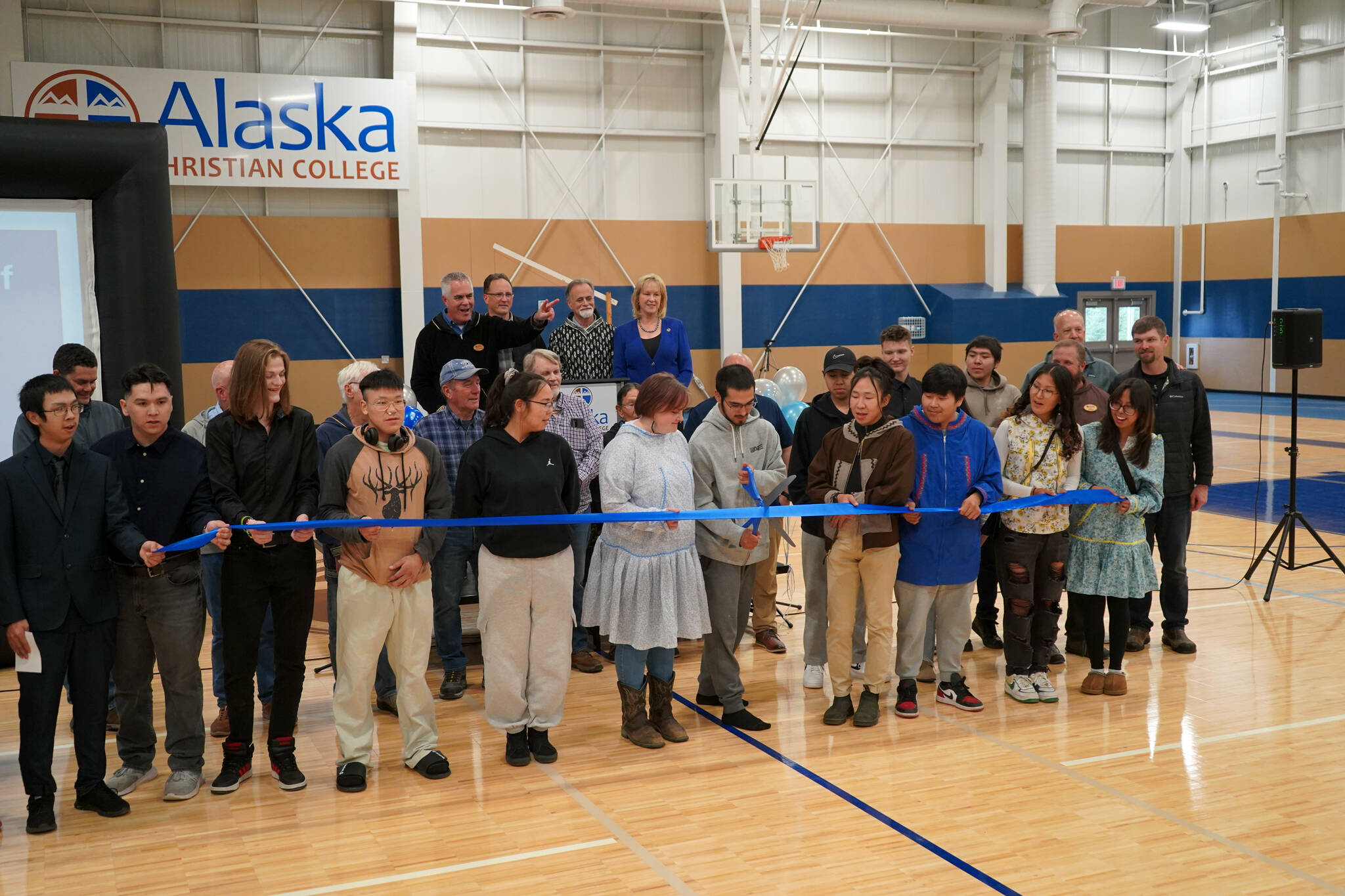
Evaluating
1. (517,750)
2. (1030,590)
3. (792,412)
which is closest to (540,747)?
(517,750)

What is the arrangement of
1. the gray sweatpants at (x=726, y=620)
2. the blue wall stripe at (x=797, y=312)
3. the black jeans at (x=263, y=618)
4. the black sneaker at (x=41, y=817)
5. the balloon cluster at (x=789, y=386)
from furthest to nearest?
1. the blue wall stripe at (x=797, y=312)
2. the balloon cluster at (x=789, y=386)
3. the gray sweatpants at (x=726, y=620)
4. the black jeans at (x=263, y=618)
5. the black sneaker at (x=41, y=817)

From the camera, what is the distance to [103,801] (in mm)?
4168

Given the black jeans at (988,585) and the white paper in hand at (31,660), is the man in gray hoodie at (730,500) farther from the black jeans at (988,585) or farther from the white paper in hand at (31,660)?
the white paper in hand at (31,660)

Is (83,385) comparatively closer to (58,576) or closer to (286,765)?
(58,576)

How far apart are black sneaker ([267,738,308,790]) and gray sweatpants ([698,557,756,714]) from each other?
1.92 m

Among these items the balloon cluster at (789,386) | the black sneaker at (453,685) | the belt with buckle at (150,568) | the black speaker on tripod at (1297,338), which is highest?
the black speaker on tripod at (1297,338)

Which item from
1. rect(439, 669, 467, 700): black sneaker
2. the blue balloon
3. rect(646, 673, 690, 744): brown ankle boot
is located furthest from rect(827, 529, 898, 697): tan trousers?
the blue balloon

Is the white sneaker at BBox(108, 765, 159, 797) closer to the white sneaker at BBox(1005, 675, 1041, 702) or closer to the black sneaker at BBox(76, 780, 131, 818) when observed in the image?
the black sneaker at BBox(76, 780, 131, 818)

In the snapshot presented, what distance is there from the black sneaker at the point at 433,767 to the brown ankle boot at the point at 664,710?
99 cm

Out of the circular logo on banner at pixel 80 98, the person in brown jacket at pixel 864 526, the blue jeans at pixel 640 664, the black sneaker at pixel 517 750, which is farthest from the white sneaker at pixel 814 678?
the circular logo on banner at pixel 80 98

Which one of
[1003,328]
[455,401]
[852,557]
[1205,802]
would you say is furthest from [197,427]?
[1003,328]

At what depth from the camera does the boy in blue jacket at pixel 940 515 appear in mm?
5059

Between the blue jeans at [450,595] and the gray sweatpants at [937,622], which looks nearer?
the gray sweatpants at [937,622]

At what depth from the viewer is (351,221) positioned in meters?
14.4
